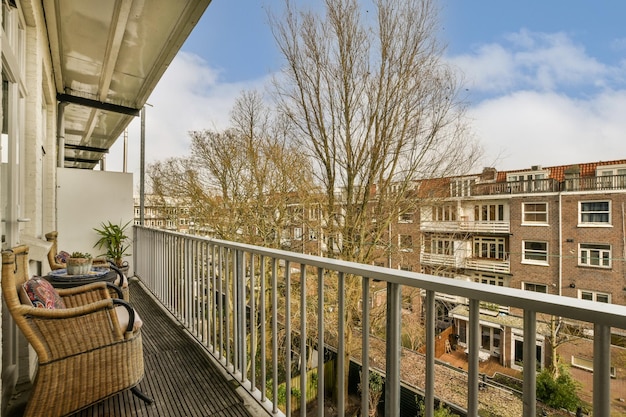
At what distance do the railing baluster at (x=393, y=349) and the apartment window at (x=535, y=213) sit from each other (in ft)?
30.7

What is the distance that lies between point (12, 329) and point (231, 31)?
9.42m

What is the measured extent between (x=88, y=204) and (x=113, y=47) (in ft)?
10.8

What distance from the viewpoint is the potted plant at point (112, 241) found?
5501mm

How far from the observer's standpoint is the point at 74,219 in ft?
18.1

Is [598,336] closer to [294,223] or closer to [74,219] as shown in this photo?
[74,219]

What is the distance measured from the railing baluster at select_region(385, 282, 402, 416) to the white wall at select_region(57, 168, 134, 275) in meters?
5.84

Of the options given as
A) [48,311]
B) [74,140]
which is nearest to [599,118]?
[48,311]

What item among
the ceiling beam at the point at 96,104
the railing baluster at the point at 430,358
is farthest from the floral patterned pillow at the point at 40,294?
the ceiling beam at the point at 96,104

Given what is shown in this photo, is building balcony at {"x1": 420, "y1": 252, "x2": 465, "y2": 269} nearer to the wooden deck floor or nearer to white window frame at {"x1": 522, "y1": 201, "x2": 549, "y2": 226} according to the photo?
white window frame at {"x1": 522, "y1": 201, "x2": 549, "y2": 226}

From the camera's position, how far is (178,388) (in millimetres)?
2188

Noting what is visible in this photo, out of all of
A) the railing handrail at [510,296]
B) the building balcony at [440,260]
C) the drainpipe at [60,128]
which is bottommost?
the building balcony at [440,260]

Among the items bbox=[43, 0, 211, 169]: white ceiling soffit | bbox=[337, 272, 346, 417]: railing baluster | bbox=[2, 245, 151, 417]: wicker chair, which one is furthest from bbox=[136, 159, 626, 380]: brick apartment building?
bbox=[337, 272, 346, 417]: railing baluster

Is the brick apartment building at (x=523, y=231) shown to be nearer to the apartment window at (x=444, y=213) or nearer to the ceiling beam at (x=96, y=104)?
the apartment window at (x=444, y=213)

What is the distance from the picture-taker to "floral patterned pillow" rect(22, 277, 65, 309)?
1.73 meters
